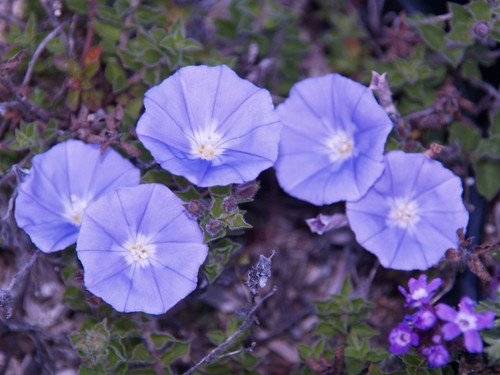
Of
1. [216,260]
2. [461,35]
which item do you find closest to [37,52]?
[216,260]

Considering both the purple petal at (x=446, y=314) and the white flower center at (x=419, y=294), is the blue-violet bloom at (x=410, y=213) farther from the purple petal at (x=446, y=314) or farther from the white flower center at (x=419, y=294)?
the purple petal at (x=446, y=314)

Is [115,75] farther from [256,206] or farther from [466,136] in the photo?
[466,136]

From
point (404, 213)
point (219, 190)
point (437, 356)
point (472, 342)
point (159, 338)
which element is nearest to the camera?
point (472, 342)

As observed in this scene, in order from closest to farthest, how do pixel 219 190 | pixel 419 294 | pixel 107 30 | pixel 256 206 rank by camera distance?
pixel 419 294 < pixel 219 190 < pixel 107 30 < pixel 256 206

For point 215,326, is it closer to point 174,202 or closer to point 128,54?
point 174,202

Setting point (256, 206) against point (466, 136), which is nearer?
point (466, 136)

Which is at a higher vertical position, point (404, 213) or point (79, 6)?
point (79, 6)
